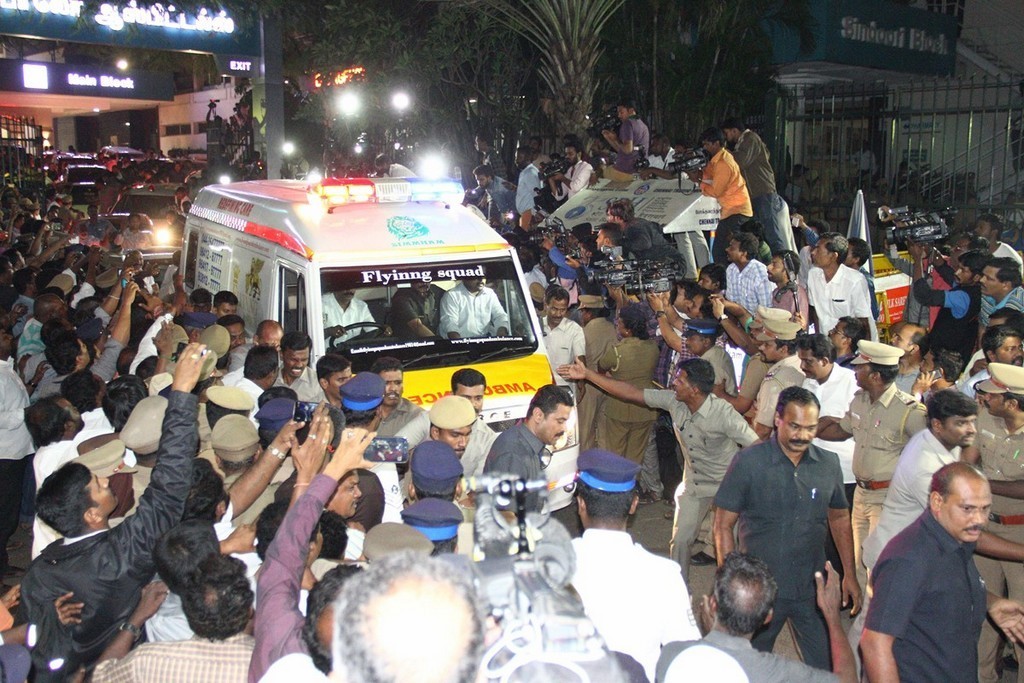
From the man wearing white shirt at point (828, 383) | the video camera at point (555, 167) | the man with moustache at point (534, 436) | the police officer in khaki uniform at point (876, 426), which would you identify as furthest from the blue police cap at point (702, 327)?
the video camera at point (555, 167)

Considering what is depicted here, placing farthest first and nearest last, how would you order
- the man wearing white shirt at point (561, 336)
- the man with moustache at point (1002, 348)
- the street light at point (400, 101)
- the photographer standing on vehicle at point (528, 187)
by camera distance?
the street light at point (400, 101), the photographer standing on vehicle at point (528, 187), the man wearing white shirt at point (561, 336), the man with moustache at point (1002, 348)

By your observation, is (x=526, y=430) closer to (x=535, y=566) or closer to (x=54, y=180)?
(x=535, y=566)

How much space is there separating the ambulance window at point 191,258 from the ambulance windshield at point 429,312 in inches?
135

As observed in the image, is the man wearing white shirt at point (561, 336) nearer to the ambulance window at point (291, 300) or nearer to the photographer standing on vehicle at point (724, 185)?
the ambulance window at point (291, 300)

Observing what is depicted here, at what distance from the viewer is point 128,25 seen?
58.9 feet

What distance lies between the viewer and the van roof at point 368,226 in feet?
25.8

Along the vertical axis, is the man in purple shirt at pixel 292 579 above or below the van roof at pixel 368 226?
below

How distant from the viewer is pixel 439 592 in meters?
2.09

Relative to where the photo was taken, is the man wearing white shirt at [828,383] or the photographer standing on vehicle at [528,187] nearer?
the man wearing white shirt at [828,383]

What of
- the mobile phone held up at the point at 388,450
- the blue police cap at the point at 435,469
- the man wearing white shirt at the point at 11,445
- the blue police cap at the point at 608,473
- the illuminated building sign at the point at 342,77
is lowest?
the man wearing white shirt at the point at 11,445

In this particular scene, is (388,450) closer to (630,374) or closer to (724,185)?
(630,374)

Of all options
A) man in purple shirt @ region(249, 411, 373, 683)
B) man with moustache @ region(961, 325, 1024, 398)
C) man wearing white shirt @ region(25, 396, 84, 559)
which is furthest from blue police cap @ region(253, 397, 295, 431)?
man with moustache @ region(961, 325, 1024, 398)

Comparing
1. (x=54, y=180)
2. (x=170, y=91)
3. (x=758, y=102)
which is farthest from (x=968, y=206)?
(x=170, y=91)

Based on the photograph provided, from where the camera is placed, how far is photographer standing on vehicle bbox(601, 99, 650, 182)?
1430cm
